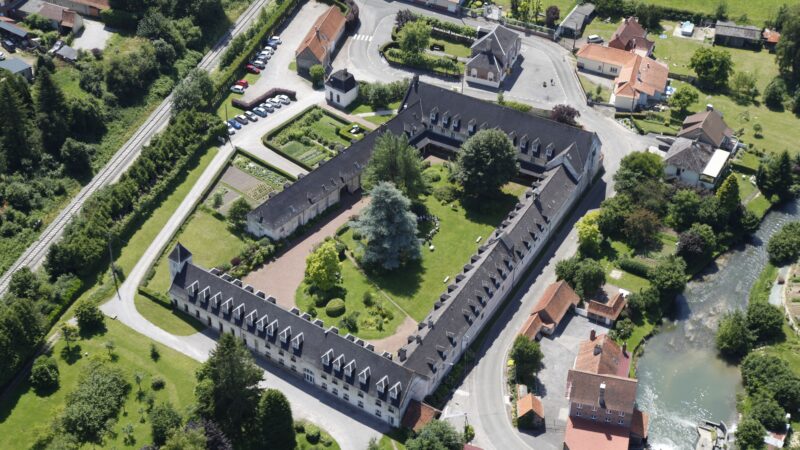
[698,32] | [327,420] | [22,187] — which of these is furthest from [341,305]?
[698,32]

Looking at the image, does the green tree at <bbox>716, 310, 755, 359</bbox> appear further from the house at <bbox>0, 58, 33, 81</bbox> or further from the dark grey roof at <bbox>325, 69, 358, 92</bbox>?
the house at <bbox>0, 58, 33, 81</bbox>

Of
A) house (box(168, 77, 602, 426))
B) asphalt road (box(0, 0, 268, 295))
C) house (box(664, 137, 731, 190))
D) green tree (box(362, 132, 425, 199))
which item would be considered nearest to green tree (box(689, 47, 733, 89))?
house (box(664, 137, 731, 190))

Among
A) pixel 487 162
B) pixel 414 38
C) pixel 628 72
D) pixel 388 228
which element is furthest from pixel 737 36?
pixel 388 228

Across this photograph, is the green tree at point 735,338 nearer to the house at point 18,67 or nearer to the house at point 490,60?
the house at point 490,60

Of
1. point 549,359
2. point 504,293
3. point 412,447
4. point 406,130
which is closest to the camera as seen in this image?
point 412,447

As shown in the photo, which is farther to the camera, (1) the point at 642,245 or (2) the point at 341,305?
(1) the point at 642,245

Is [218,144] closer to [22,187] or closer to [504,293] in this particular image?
[22,187]
